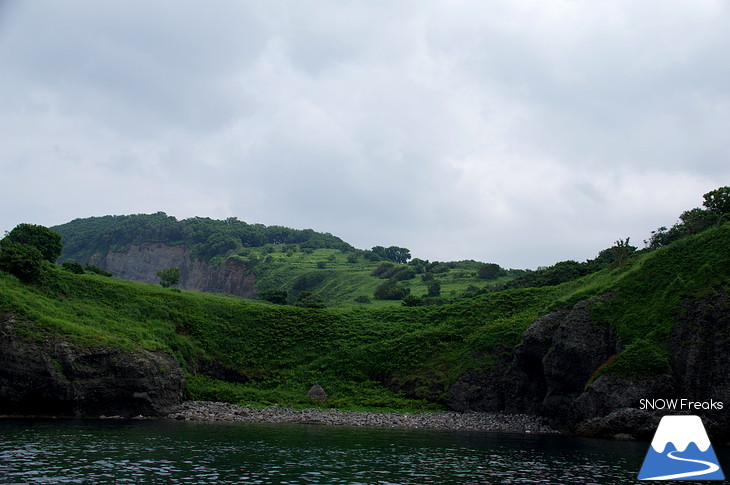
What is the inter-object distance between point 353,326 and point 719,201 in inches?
2127

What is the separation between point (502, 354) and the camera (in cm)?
A: 6862

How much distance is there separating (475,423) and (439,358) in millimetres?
17223

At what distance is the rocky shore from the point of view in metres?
54.2

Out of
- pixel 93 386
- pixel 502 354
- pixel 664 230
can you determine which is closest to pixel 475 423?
pixel 502 354

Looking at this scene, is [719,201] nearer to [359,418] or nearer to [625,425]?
[625,425]

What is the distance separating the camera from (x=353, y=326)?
282 feet

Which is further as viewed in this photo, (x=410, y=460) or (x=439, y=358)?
(x=439, y=358)

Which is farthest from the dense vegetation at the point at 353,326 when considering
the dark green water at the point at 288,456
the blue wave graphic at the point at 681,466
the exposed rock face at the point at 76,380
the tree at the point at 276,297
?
the tree at the point at 276,297

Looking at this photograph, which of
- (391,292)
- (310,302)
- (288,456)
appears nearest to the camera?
(288,456)

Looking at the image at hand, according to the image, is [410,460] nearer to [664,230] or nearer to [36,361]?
[36,361]

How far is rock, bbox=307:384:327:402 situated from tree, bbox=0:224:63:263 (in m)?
52.5

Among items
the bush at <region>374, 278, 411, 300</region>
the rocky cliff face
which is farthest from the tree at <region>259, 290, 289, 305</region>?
the rocky cliff face

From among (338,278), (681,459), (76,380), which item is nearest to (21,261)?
(76,380)

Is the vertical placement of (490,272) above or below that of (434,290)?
above
